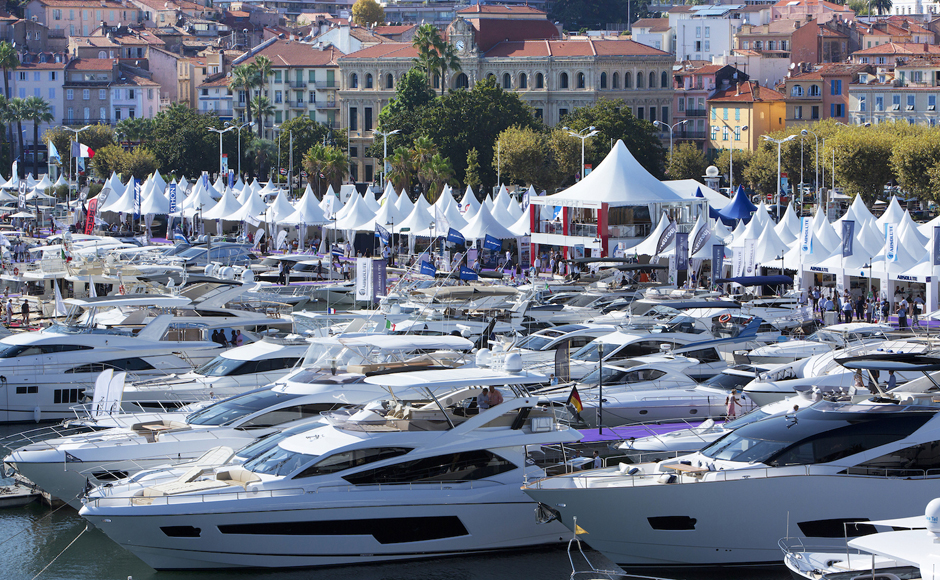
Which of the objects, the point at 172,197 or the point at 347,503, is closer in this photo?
the point at 347,503

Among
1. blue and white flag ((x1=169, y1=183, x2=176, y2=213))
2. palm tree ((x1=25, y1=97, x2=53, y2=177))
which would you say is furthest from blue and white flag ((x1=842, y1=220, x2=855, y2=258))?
palm tree ((x1=25, y1=97, x2=53, y2=177))

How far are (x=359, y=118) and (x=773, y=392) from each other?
102 m

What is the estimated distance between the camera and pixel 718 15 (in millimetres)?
164625

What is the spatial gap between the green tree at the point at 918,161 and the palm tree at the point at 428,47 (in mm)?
47831

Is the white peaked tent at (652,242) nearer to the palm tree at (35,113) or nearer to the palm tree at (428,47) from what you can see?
the palm tree at (428,47)

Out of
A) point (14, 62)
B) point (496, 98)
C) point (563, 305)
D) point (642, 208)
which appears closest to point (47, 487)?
point (563, 305)

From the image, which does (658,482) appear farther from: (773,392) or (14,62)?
(14,62)

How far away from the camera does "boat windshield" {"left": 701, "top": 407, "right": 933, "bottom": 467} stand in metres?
20.5

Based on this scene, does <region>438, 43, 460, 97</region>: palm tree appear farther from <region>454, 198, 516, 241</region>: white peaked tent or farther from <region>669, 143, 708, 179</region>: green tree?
<region>454, 198, 516, 241</region>: white peaked tent

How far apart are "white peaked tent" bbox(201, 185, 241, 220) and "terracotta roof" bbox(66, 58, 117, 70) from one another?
237 feet

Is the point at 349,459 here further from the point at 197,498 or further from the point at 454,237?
the point at 454,237

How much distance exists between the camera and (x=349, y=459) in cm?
2156

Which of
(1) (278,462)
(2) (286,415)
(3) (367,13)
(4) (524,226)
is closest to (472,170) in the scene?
(4) (524,226)

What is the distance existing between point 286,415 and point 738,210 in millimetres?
37301
